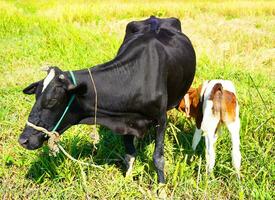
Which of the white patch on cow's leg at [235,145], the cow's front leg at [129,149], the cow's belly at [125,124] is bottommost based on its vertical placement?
the cow's front leg at [129,149]

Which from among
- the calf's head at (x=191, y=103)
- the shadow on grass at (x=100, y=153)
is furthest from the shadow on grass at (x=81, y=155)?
the calf's head at (x=191, y=103)

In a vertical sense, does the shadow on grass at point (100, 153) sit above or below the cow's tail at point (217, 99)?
below

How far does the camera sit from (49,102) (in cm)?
317

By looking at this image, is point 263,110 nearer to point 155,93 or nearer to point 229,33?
point 155,93

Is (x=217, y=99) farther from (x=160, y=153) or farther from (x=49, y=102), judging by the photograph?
(x=49, y=102)

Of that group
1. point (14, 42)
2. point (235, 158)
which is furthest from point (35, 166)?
point (14, 42)

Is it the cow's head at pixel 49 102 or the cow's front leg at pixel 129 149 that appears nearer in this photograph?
the cow's head at pixel 49 102

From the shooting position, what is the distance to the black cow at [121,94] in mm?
3219

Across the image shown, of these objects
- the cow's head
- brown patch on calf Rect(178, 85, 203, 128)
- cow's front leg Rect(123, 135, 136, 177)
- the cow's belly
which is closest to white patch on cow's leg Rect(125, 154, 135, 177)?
cow's front leg Rect(123, 135, 136, 177)

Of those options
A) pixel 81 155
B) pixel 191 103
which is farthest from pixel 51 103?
pixel 191 103

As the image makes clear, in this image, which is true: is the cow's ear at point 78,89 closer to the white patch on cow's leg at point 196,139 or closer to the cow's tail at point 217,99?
the cow's tail at point 217,99

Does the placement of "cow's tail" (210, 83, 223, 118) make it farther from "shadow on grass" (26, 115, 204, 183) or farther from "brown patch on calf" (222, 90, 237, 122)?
"shadow on grass" (26, 115, 204, 183)

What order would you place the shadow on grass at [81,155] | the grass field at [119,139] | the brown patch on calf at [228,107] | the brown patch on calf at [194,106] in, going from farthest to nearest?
1. the brown patch on calf at [194,106]
2. the shadow on grass at [81,155]
3. the brown patch on calf at [228,107]
4. the grass field at [119,139]

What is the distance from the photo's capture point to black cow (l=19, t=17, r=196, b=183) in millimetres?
3219
